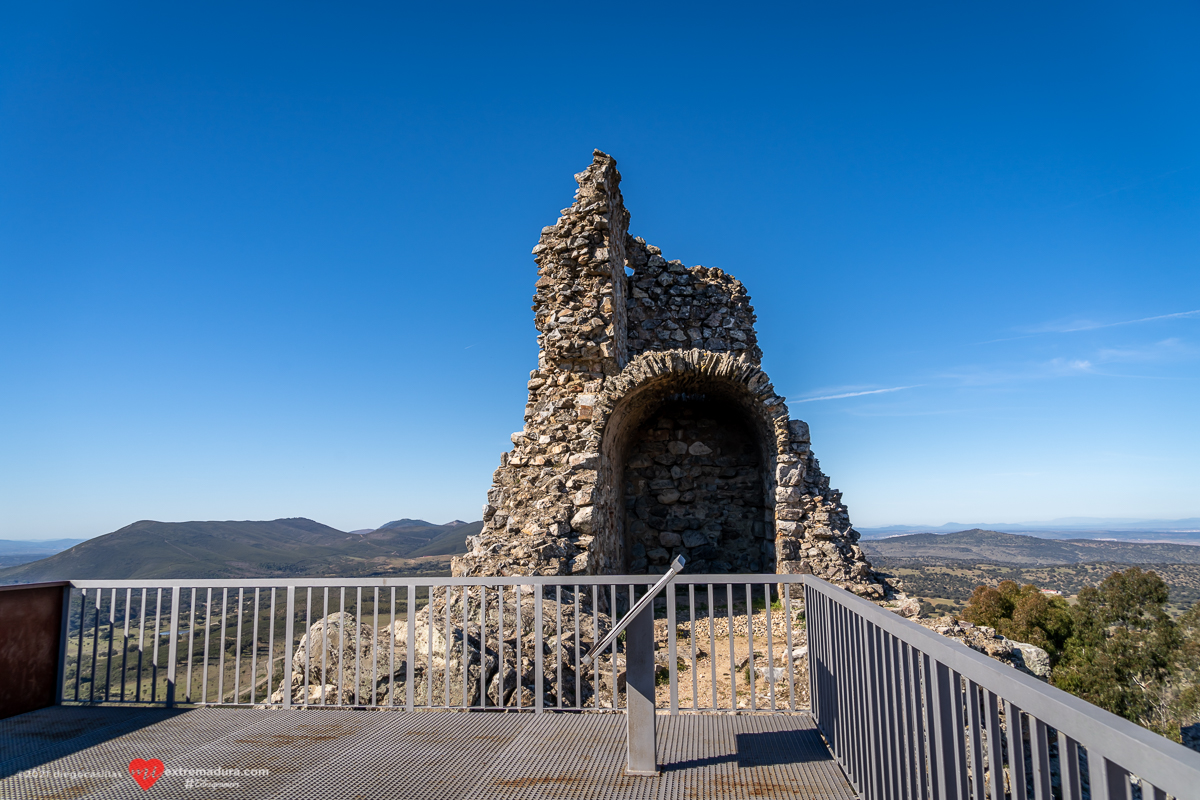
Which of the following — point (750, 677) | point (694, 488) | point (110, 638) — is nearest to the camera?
point (750, 677)

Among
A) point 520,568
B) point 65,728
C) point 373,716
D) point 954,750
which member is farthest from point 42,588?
point 954,750

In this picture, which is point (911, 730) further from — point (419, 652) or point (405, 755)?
point (419, 652)

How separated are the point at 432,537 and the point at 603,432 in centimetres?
5064

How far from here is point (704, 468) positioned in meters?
11.5

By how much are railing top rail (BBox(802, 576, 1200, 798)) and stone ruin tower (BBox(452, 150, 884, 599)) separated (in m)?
6.40

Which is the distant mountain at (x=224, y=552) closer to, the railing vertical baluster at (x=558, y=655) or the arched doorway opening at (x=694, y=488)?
the arched doorway opening at (x=694, y=488)

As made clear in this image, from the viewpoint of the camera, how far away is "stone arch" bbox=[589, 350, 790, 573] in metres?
9.79

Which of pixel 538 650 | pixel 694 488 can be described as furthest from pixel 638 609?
pixel 694 488

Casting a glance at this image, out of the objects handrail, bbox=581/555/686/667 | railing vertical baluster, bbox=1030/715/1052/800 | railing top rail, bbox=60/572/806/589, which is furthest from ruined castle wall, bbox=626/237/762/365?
railing vertical baluster, bbox=1030/715/1052/800

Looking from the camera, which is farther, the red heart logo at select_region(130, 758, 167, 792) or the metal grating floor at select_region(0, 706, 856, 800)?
the red heart logo at select_region(130, 758, 167, 792)

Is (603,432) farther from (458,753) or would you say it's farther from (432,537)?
(432,537)

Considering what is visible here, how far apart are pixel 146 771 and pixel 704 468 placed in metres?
9.07

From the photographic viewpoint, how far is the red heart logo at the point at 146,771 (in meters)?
3.45

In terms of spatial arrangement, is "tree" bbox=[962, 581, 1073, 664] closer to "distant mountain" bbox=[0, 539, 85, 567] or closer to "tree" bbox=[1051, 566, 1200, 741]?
"tree" bbox=[1051, 566, 1200, 741]
